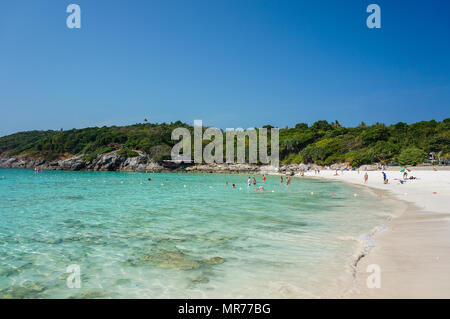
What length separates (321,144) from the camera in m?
85.1

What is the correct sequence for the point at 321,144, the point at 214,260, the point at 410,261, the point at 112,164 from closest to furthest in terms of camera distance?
the point at 410,261 < the point at 214,260 < the point at 321,144 < the point at 112,164

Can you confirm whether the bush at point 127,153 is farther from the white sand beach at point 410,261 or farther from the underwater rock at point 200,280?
the underwater rock at point 200,280

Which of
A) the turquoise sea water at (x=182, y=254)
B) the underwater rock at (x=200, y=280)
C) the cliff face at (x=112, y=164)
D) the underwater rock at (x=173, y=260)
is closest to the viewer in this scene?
the turquoise sea water at (x=182, y=254)

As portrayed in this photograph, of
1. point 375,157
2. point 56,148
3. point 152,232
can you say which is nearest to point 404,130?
point 375,157

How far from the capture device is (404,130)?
76812 mm

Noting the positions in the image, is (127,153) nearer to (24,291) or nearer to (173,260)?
(173,260)

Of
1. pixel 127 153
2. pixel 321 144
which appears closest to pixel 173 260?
pixel 321 144

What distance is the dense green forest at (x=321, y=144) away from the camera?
63.0 m

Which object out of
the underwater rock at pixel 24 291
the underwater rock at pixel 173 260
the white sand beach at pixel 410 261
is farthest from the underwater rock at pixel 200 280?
the underwater rock at pixel 24 291

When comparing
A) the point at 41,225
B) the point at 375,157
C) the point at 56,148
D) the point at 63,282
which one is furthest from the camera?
the point at 56,148

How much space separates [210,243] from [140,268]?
2.66m

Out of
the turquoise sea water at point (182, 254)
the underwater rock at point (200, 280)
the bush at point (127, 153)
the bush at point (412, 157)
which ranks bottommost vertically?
the turquoise sea water at point (182, 254)

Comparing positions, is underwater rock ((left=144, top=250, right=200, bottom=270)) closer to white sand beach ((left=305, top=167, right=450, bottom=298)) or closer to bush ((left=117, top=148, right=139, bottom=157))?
white sand beach ((left=305, top=167, right=450, bottom=298))
